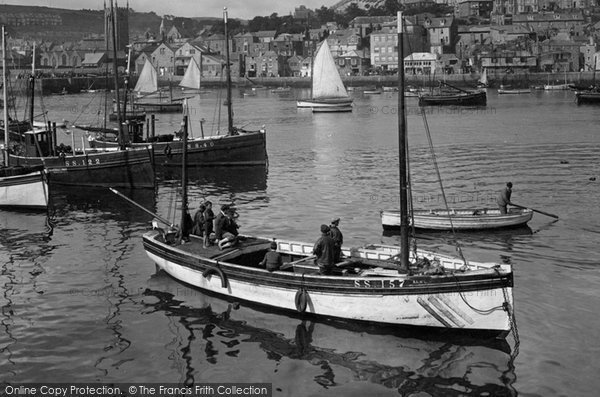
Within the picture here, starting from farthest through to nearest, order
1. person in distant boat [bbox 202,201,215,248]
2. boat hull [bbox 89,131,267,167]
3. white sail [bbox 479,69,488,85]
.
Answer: white sail [bbox 479,69,488,85], boat hull [bbox 89,131,267,167], person in distant boat [bbox 202,201,215,248]

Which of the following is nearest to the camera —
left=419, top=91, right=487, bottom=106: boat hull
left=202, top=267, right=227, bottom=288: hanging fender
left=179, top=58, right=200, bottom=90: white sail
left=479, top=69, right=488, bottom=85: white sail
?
left=202, top=267, right=227, bottom=288: hanging fender

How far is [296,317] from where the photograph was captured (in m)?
23.6

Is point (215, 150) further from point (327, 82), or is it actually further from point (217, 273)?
point (327, 82)

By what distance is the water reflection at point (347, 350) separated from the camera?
753 inches

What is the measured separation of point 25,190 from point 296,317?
24218mm

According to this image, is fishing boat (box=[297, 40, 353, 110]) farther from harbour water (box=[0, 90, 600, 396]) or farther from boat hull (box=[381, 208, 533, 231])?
boat hull (box=[381, 208, 533, 231])

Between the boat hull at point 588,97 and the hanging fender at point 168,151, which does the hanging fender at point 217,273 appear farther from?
the boat hull at point 588,97

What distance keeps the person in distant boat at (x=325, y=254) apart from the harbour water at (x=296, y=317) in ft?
5.40

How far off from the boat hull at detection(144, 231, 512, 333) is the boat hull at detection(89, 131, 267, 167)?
105 feet

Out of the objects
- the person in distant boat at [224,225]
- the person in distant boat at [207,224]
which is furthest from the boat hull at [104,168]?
the person in distant boat at [224,225]

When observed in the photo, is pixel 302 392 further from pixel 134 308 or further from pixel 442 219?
pixel 442 219

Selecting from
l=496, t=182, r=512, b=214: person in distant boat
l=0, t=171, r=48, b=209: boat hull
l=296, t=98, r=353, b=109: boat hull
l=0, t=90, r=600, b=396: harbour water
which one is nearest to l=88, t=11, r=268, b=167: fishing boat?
l=0, t=90, r=600, b=396: harbour water

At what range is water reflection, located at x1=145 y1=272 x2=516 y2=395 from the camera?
753 inches

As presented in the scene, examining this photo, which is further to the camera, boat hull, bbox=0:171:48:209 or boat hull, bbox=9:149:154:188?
boat hull, bbox=9:149:154:188
